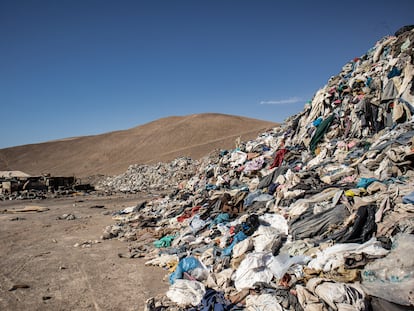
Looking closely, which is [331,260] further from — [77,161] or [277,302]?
[77,161]

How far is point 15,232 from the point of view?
9.58m

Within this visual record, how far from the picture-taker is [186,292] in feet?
14.6

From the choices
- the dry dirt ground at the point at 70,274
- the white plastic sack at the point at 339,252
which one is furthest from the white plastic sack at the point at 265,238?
the dry dirt ground at the point at 70,274

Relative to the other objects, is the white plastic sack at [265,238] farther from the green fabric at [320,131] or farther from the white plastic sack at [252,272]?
the green fabric at [320,131]

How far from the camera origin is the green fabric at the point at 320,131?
897 centimetres

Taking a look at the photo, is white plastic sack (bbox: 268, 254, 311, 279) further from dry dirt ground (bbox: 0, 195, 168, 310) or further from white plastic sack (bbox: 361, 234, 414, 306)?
dry dirt ground (bbox: 0, 195, 168, 310)

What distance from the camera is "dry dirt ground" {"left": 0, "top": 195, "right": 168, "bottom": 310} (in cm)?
465

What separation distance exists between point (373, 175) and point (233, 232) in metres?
2.91

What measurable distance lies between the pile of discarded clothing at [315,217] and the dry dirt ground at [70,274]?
0.51 meters

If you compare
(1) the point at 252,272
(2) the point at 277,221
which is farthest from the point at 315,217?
(1) the point at 252,272

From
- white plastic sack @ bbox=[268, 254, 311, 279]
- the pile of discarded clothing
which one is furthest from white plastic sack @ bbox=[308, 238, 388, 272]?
white plastic sack @ bbox=[268, 254, 311, 279]

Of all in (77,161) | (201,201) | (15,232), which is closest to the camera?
(201,201)

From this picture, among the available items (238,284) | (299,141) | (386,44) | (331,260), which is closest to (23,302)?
(238,284)

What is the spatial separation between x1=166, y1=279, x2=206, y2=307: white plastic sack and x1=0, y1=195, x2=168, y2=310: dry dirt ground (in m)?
0.46
